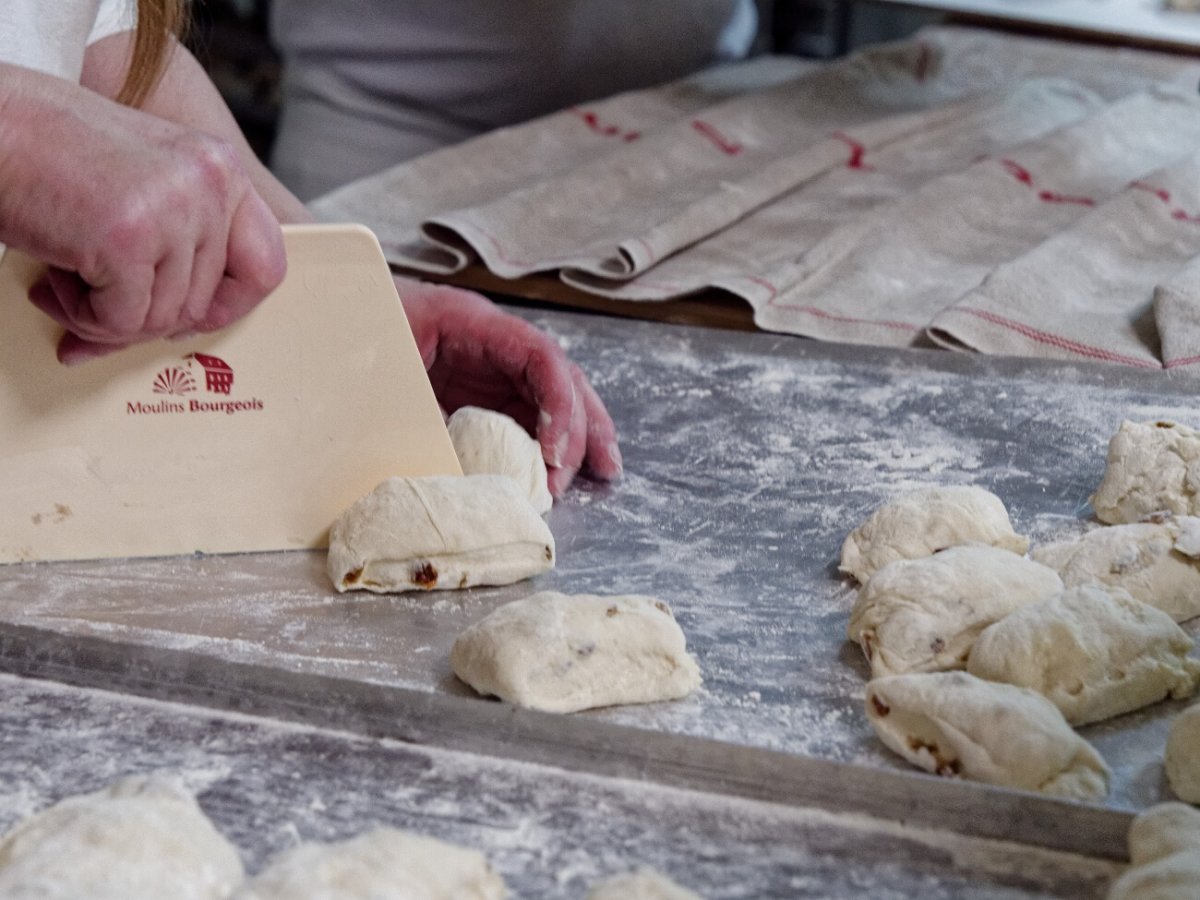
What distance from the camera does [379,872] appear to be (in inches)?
33.1

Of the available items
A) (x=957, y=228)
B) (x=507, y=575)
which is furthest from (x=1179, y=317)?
(x=507, y=575)

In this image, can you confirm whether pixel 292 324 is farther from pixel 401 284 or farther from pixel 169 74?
pixel 169 74

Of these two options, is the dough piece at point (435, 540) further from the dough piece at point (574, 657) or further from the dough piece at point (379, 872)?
the dough piece at point (379, 872)

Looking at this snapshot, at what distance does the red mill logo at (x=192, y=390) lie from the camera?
120cm

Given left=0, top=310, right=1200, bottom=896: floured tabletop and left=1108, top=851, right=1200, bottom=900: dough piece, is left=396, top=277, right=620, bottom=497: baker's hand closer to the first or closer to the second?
left=0, top=310, right=1200, bottom=896: floured tabletop

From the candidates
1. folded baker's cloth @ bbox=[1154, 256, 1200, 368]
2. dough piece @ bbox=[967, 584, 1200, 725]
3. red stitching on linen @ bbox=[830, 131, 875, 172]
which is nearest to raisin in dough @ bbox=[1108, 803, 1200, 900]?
dough piece @ bbox=[967, 584, 1200, 725]

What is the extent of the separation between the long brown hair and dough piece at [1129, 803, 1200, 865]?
3.57 feet

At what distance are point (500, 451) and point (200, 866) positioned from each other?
1.84ft

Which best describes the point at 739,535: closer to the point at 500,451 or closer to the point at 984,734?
the point at 500,451

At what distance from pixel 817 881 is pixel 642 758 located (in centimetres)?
15

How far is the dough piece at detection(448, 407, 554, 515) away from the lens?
1.33 meters

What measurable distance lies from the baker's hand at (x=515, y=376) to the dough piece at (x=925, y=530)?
0.29m

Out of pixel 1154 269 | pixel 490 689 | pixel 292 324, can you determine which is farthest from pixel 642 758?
Answer: pixel 1154 269

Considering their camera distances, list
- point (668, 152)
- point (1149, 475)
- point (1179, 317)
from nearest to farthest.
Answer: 1. point (1149, 475)
2. point (1179, 317)
3. point (668, 152)
